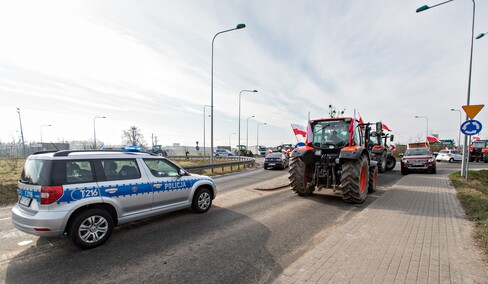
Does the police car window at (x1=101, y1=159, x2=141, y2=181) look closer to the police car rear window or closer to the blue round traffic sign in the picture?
the police car rear window

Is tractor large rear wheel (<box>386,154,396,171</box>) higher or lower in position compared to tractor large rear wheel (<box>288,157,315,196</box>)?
lower

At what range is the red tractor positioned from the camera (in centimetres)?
724

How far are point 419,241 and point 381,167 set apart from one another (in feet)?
40.0

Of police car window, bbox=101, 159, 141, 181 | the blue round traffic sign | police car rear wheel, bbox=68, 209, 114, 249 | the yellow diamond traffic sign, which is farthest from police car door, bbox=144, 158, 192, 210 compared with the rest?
the yellow diamond traffic sign

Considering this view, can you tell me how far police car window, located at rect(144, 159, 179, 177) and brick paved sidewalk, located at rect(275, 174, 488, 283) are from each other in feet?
11.4

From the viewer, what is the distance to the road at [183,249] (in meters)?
3.35

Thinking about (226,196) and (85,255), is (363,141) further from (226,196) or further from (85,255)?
(85,255)

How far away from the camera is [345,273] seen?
324 centimetres

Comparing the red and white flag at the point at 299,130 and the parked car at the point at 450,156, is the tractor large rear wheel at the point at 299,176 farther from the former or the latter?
the parked car at the point at 450,156

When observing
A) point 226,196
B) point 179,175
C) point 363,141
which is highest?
point 363,141

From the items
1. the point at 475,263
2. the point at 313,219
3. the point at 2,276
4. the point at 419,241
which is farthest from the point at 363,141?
the point at 2,276

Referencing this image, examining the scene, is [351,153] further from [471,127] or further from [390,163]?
[390,163]

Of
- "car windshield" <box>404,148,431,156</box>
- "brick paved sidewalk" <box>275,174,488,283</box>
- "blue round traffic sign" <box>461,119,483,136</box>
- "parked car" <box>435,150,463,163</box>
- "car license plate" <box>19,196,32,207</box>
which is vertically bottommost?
"parked car" <box>435,150,463,163</box>

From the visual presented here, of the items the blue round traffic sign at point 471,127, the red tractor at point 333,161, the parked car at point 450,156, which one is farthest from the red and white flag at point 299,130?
the parked car at point 450,156
